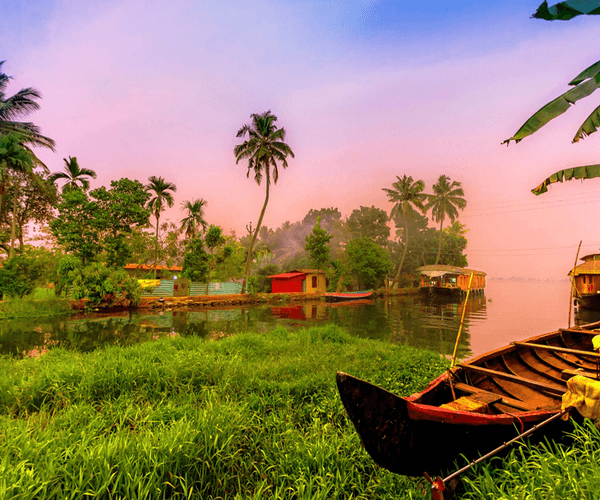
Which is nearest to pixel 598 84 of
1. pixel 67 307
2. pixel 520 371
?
pixel 520 371

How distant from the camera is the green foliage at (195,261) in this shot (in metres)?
26.1

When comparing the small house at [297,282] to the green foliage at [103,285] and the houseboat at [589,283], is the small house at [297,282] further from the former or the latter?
the houseboat at [589,283]

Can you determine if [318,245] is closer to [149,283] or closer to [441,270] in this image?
[441,270]

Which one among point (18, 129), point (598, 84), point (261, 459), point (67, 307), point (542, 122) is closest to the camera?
point (261, 459)

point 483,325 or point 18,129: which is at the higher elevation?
point 18,129

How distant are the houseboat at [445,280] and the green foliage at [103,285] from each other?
32.3 meters

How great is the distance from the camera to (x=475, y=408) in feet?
10.5

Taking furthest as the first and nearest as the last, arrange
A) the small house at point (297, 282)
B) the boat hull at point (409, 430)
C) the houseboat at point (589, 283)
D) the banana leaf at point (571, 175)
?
the small house at point (297, 282) < the houseboat at point (589, 283) < the banana leaf at point (571, 175) < the boat hull at point (409, 430)

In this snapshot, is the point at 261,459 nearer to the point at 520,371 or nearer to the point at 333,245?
the point at 520,371

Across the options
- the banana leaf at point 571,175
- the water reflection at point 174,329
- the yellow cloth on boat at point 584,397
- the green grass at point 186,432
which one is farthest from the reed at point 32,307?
the banana leaf at point 571,175

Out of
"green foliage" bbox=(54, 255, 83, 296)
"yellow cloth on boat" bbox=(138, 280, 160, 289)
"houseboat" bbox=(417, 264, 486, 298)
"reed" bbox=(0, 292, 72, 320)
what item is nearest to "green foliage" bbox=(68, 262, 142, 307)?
"green foliage" bbox=(54, 255, 83, 296)

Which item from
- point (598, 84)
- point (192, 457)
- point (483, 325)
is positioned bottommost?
point (483, 325)

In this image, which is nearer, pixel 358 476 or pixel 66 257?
pixel 358 476

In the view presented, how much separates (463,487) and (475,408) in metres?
0.72
